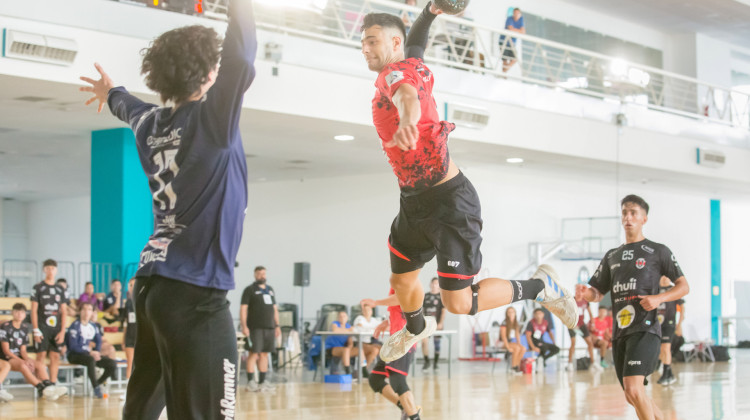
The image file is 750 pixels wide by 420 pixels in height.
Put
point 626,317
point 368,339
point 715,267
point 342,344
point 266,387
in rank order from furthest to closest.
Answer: point 715,267
point 342,344
point 368,339
point 266,387
point 626,317

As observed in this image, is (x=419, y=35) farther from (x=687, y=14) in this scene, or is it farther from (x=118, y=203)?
(x=687, y=14)

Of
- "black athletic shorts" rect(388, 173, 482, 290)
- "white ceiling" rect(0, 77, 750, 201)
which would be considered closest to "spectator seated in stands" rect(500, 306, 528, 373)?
"white ceiling" rect(0, 77, 750, 201)

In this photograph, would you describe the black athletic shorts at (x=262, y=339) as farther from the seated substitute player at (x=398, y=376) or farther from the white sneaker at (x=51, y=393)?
the seated substitute player at (x=398, y=376)

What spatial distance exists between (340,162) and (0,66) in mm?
8137

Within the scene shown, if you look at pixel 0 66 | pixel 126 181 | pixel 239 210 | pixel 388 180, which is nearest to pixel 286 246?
pixel 388 180

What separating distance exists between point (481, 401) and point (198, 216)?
26.7 ft

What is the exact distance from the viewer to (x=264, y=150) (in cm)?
1516

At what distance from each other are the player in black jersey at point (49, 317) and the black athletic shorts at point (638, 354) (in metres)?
7.44

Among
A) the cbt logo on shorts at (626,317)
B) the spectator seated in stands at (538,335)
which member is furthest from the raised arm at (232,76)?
the spectator seated in stands at (538,335)

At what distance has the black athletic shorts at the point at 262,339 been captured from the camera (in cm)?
1158

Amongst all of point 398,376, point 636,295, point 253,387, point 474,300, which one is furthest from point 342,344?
point 474,300

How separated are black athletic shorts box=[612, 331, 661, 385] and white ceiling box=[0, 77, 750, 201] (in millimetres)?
6794

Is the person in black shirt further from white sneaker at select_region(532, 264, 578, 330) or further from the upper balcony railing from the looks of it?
white sneaker at select_region(532, 264, 578, 330)

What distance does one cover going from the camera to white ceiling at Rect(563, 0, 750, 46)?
63.7ft
